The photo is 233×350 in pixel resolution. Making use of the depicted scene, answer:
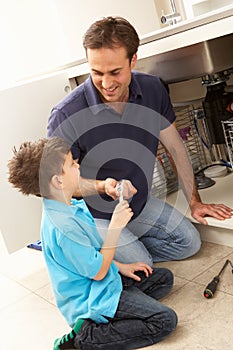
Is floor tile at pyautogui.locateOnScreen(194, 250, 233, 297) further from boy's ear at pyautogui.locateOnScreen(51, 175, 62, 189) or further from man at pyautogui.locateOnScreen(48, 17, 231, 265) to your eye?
boy's ear at pyautogui.locateOnScreen(51, 175, 62, 189)

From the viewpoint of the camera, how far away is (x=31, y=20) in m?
2.38

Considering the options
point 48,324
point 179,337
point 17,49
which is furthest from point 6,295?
point 17,49

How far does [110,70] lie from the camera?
1244 millimetres

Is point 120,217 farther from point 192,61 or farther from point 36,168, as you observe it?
point 192,61

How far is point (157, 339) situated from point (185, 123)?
3.43 ft

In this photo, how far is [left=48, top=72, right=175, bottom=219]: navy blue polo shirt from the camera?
1.32 metres

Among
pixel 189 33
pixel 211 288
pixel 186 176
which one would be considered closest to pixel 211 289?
pixel 211 288

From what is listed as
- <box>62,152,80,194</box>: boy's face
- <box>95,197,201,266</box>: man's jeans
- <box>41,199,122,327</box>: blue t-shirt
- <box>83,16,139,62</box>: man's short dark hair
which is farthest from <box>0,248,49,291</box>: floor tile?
<box>83,16,139,62</box>: man's short dark hair

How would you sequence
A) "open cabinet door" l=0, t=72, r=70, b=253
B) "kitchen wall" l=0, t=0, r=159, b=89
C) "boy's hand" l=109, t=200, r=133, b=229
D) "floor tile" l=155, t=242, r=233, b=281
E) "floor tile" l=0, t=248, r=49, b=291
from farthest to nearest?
"kitchen wall" l=0, t=0, r=159, b=89, "floor tile" l=0, t=248, r=49, b=291, "open cabinet door" l=0, t=72, r=70, b=253, "floor tile" l=155, t=242, r=233, b=281, "boy's hand" l=109, t=200, r=133, b=229

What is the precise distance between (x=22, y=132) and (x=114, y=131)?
0.38m

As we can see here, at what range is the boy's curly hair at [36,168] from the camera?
3.66 ft

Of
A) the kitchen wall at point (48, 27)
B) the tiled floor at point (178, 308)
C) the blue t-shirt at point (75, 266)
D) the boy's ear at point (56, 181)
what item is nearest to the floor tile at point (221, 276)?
the tiled floor at point (178, 308)

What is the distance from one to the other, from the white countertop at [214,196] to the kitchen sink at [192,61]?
46 cm

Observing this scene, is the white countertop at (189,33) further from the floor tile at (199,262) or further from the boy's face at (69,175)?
the floor tile at (199,262)
